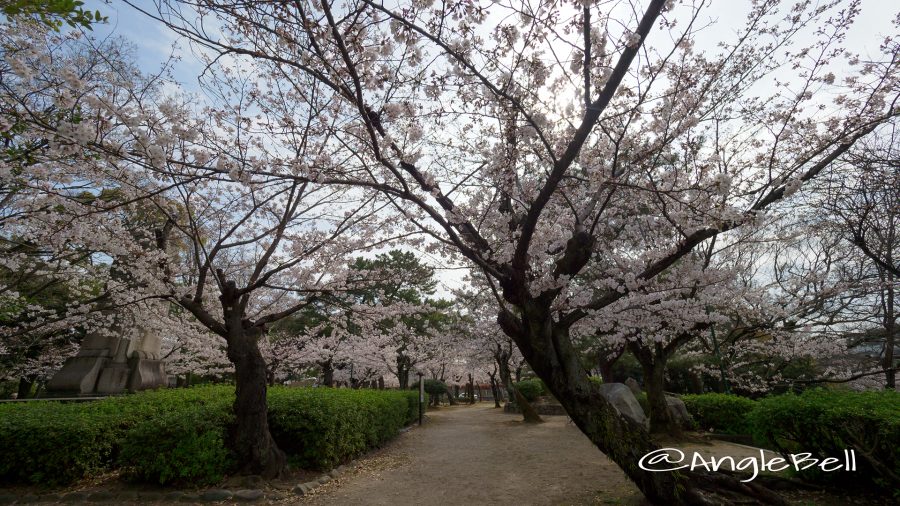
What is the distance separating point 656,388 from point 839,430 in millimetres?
5546

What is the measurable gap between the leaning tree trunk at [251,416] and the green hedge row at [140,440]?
20cm

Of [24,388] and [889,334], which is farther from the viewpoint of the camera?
[24,388]

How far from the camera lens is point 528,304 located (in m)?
4.98

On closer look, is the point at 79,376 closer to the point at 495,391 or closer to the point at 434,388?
the point at 495,391

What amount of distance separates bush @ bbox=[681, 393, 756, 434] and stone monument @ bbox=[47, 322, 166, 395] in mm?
14726

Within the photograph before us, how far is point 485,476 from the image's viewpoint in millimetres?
7145

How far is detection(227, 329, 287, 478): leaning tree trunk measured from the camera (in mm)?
6168

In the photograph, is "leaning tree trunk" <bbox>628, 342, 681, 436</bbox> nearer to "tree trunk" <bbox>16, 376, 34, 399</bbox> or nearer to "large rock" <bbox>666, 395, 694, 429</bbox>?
"large rock" <bbox>666, 395, 694, 429</bbox>

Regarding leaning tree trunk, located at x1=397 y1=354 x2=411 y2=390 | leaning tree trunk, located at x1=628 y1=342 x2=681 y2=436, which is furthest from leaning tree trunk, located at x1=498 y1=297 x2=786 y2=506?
leaning tree trunk, located at x1=397 y1=354 x2=411 y2=390

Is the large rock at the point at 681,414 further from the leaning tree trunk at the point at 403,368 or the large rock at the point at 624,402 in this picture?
the leaning tree trunk at the point at 403,368

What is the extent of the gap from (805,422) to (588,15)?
5213 mm

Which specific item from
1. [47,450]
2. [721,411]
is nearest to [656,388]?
[721,411]

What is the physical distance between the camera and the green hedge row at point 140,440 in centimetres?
531

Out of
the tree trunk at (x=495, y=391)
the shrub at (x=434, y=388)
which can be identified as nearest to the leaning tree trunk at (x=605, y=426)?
the tree trunk at (x=495, y=391)
